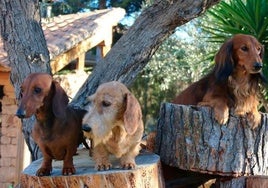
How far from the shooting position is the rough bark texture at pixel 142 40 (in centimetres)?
441

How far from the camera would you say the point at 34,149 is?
4.35m

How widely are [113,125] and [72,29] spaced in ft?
21.8

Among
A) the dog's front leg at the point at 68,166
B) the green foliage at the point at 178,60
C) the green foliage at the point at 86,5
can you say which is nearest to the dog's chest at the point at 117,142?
the dog's front leg at the point at 68,166

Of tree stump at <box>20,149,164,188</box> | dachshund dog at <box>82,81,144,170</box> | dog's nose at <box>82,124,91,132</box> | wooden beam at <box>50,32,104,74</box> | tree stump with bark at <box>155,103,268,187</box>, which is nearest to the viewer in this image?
dog's nose at <box>82,124,91,132</box>

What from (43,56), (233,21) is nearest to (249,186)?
(43,56)

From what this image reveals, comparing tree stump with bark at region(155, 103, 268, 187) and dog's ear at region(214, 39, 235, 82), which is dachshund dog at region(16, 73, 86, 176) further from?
dog's ear at region(214, 39, 235, 82)

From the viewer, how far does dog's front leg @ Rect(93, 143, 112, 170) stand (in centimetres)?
308

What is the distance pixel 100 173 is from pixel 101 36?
712 centimetres

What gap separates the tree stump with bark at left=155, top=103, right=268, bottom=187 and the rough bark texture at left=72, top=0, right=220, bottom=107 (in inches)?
32.9

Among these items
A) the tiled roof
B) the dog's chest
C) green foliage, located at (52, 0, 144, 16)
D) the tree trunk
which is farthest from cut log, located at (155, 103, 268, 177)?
green foliage, located at (52, 0, 144, 16)

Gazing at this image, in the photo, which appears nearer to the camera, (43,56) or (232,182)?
(232,182)

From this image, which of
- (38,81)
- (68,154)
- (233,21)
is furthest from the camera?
(233,21)

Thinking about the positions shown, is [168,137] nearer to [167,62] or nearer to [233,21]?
[233,21]

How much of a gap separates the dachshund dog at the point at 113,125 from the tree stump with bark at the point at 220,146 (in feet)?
2.39
